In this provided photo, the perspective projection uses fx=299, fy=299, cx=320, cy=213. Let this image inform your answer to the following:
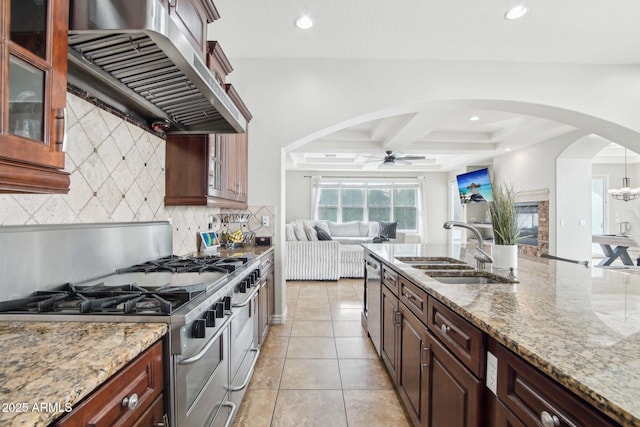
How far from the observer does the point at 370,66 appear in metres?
3.21

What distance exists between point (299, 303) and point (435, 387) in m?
2.82

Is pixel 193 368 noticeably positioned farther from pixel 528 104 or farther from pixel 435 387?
pixel 528 104

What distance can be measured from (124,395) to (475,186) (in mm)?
7819

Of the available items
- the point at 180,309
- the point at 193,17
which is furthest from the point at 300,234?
the point at 180,309

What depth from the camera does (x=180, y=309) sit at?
3.31ft

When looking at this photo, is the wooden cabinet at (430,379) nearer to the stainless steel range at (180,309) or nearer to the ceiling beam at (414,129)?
the stainless steel range at (180,309)

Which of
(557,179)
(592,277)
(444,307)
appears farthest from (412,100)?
(557,179)

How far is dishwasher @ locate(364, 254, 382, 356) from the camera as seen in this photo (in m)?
2.42

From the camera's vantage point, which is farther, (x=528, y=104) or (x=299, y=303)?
(x=299, y=303)

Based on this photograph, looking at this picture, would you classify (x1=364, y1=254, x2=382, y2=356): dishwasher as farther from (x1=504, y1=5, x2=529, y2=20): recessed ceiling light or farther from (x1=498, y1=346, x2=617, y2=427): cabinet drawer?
(x1=504, y1=5, x2=529, y2=20): recessed ceiling light

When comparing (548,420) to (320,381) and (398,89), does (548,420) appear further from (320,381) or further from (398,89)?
(398,89)

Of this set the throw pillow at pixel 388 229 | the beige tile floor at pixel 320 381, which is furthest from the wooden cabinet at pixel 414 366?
the throw pillow at pixel 388 229

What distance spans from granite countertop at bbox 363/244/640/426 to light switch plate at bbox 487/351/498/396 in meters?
0.09

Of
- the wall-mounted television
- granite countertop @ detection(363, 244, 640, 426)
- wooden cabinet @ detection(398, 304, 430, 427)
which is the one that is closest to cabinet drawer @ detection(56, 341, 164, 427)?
granite countertop @ detection(363, 244, 640, 426)
